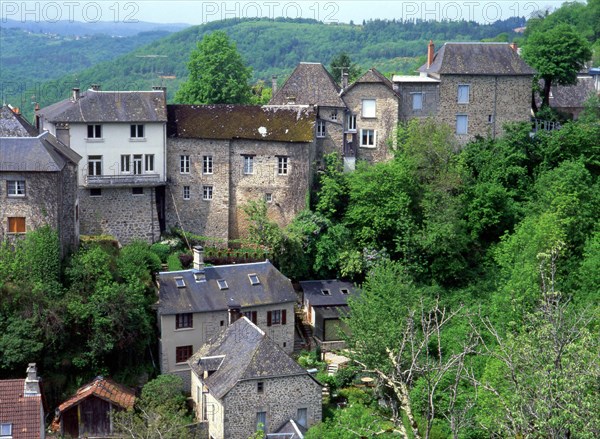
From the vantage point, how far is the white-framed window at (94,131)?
161 ft

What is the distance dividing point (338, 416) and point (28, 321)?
13553 mm

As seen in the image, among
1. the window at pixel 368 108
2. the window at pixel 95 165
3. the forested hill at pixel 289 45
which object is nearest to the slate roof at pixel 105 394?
the window at pixel 95 165

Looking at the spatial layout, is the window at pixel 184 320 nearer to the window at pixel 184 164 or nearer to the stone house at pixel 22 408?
the stone house at pixel 22 408

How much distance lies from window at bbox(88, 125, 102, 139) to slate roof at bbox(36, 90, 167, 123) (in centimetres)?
36

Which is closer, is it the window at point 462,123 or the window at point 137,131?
the window at point 137,131

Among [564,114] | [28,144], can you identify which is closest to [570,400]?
[28,144]

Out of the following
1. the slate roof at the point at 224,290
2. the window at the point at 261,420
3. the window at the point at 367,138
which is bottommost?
the window at the point at 261,420

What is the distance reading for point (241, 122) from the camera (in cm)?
5125

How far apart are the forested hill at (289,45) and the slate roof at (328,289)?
64.6 m

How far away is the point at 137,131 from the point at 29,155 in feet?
24.1

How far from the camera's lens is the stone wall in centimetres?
4947

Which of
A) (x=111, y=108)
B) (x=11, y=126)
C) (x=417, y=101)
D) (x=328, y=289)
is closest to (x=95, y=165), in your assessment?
(x=111, y=108)

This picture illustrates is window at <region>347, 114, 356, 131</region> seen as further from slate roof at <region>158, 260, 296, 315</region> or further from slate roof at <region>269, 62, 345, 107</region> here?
slate roof at <region>158, 260, 296, 315</region>

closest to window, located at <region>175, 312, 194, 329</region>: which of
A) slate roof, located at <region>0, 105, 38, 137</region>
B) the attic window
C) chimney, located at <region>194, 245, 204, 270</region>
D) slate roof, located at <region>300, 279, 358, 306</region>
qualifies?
chimney, located at <region>194, 245, 204, 270</region>
